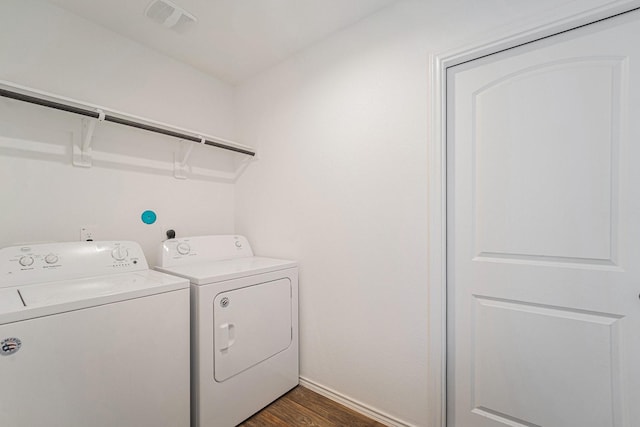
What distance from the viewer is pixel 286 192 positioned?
6.98 feet

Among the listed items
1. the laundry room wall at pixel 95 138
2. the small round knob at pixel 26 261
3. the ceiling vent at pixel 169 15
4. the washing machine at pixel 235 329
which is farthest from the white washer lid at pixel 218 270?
the ceiling vent at pixel 169 15

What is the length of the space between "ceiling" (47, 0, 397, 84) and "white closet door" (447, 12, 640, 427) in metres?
0.82

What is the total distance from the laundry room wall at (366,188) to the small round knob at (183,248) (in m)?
0.58

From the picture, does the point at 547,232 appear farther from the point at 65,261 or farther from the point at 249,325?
the point at 65,261

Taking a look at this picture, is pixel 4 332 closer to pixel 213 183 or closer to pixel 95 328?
pixel 95 328

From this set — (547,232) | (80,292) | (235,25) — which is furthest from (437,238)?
(235,25)

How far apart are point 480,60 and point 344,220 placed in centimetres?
111

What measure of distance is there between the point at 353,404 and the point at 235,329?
882mm

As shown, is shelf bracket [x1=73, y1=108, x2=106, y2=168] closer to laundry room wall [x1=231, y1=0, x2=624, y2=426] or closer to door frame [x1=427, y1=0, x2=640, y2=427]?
laundry room wall [x1=231, y1=0, x2=624, y2=426]

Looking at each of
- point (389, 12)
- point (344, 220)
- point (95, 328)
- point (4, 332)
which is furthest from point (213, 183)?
point (389, 12)

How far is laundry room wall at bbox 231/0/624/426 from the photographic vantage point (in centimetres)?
150

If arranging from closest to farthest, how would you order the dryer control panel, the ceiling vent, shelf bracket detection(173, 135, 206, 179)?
the ceiling vent, the dryer control panel, shelf bracket detection(173, 135, 206, 179)

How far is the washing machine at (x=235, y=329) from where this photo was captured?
1467 mm

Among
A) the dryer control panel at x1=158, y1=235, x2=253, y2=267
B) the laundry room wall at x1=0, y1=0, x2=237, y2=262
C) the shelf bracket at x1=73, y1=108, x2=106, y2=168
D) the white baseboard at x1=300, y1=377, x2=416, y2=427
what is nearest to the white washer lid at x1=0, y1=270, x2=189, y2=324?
the dryer control panel at x1=158, y1=235, x2=253, y2=267
